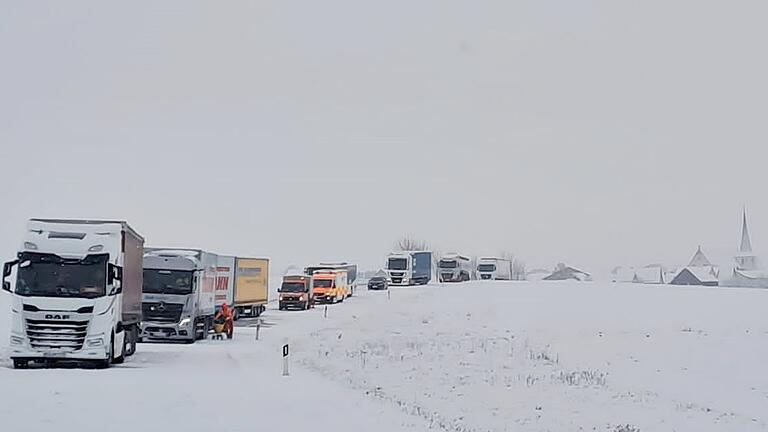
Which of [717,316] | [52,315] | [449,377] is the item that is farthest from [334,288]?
[52,315]

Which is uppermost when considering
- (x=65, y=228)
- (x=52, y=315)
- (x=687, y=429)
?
(x=65, y=228)

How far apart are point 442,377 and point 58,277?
10791 mm

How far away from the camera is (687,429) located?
21.9m

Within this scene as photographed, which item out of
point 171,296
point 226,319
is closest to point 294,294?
point 226,319

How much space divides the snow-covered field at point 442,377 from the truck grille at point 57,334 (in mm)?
891

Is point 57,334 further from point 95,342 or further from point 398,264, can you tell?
point 398,264

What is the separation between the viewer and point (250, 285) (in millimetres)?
53125

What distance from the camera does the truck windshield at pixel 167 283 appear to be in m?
35.8

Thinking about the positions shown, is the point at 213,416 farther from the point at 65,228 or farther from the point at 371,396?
the point at 65,228

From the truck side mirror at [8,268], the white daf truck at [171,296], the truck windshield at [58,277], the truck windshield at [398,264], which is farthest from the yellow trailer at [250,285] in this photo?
the truck windshield at [398,264]

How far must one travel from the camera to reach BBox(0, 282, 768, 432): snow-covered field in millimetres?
16719

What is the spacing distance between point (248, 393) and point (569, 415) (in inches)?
294

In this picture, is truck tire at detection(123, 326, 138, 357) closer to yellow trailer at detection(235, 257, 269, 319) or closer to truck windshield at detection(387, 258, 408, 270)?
yellow trailer at detection(235, 257, 269, 319)

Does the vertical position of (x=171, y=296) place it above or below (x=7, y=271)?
below
